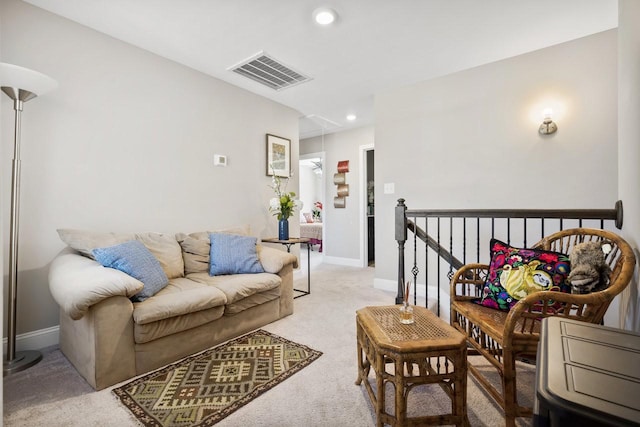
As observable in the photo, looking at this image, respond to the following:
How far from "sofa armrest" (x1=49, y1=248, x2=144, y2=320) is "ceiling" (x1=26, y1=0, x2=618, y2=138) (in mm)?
1877

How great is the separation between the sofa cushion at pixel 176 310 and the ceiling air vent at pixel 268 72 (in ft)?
7.16

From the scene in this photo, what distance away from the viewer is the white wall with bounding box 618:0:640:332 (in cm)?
124

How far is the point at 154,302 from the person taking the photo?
71.4 inches

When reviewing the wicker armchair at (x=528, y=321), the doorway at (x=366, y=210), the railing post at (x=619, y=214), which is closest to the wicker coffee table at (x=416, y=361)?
the wicker armchair at (x=528, y=321)

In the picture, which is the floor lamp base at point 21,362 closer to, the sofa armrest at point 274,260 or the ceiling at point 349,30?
the sofa armrest at point 274,260

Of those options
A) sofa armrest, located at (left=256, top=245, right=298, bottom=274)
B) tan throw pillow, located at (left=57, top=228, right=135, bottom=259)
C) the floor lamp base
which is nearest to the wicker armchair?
sofa armrest, located at (left=256, top=245, right=298, bottom=274)

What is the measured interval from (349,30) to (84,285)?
257 cm

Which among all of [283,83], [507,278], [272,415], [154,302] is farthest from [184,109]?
[507,278]

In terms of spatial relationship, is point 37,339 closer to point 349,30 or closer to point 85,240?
point 85,240

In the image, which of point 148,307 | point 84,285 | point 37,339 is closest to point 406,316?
point 148,307

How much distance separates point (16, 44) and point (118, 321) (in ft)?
6.85

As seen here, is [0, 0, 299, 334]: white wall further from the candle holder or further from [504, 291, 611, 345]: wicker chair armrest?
[504, 291, 611, 345]: wicker chair armrest

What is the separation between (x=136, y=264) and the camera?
1.98 metres

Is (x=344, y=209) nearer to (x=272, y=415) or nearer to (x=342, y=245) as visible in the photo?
(x=342, y=245)
